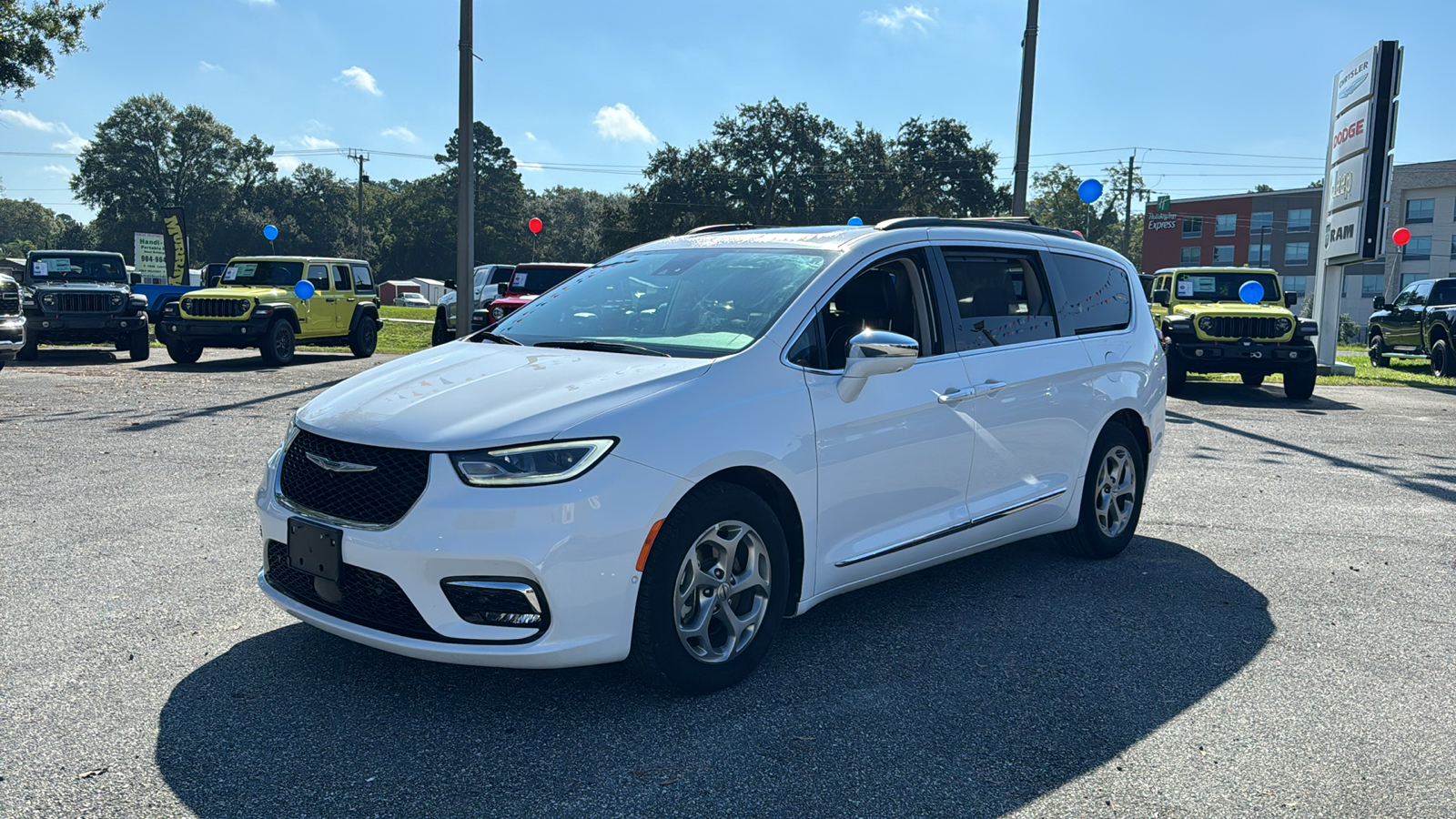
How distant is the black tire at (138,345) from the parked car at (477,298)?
4934 millimetres

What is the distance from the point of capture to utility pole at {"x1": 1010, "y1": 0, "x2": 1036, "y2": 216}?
15.9 metres

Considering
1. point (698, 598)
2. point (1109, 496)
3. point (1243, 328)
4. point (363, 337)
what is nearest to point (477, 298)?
point (363, 337)

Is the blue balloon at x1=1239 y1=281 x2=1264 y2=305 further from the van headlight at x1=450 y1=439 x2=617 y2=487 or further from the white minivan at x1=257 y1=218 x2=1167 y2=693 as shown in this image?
the van headlight at x1=450 y1=439 x2=617 y2=487

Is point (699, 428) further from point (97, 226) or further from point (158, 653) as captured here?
point (97, 226)

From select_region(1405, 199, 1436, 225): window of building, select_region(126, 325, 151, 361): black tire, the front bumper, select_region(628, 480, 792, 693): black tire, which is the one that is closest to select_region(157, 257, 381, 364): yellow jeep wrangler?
select_region(126, 325, 151, 361): black tire

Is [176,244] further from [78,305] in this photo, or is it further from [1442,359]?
[1442,359]

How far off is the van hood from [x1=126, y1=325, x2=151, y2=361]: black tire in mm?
16739

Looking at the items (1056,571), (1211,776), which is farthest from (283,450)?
(1056,571)

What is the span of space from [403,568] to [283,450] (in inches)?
36.3

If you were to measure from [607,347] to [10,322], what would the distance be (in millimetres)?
13063

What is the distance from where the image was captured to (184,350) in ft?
57.9

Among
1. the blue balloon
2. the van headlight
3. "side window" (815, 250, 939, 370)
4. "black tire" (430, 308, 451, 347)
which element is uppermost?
the blue balloon

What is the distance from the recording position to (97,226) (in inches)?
3944

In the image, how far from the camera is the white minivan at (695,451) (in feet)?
10.7
